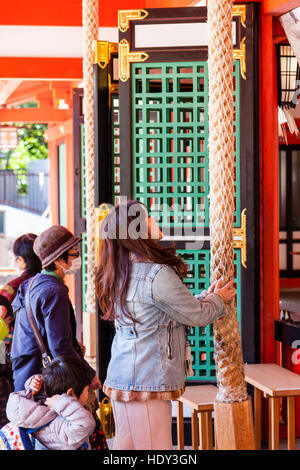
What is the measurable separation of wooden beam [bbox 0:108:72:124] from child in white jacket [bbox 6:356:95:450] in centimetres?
816

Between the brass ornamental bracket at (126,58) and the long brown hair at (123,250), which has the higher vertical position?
the brass ornamental bracket at (126,58)

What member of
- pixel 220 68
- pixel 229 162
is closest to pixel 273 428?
pixel 229 162

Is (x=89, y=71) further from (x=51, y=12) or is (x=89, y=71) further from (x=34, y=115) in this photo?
(x=34, y=115)

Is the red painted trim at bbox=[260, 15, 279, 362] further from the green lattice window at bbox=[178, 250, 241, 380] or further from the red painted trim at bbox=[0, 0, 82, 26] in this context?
the red painted trim at bbox=[0, 0, 82, 26]

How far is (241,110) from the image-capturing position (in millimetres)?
4070

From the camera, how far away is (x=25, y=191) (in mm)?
18531

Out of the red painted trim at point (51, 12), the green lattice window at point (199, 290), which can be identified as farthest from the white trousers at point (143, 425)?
the red painted trim at point (51, 12)

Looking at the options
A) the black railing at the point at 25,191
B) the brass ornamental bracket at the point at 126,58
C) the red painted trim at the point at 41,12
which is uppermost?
the red painted trim at the point at 41,12

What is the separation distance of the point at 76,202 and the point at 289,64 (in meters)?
3.26

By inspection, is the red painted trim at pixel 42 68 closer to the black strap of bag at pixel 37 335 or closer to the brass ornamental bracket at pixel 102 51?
the brass ornamental bracket at pixel 102 51

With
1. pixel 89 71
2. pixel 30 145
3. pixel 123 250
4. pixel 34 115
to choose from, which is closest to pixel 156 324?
pixel 123 250

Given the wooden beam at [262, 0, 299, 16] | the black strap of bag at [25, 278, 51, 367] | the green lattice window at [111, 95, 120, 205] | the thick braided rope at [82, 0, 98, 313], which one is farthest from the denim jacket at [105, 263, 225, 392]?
the wooden beam at [262, 0, 299, 16]

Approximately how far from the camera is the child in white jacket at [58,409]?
2480 millimetres

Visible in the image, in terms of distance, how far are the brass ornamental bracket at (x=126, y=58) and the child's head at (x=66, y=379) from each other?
1897mm
